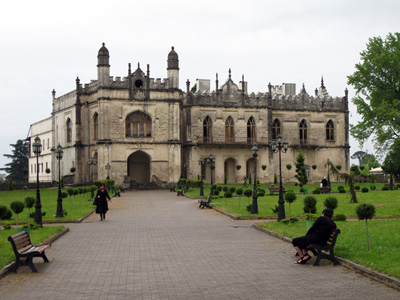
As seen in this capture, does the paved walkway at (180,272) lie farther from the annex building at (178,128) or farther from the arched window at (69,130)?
the arched window at (69,130)

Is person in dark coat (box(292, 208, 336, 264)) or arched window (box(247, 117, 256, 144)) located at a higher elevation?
arched window (box(247, 117, 256, 144))

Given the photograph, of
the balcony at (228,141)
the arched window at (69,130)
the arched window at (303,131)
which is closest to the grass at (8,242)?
the balcony at (228,141)

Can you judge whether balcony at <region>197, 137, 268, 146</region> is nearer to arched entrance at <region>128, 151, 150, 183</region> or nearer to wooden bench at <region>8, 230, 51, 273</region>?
arched entrance at <region>128, 151, 150, 183</region>

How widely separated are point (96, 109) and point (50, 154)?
48.8 feet

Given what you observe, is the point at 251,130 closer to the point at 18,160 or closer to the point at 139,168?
the point at 139,168

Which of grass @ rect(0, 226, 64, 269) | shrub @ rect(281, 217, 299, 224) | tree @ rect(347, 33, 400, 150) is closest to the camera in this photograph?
grass @ rect(0, 226, 64, 269)

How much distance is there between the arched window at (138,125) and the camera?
54.9 m

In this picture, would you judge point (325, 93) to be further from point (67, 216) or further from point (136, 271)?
point (136, 271)

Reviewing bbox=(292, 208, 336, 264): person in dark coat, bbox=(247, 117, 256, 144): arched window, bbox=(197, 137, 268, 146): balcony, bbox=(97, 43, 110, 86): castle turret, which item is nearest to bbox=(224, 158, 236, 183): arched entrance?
bbox=(197, 137, 268, 146): balcony

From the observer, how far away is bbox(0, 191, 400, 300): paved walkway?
955 cm

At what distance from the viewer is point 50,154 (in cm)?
6694

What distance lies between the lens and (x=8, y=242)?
15.7 metres

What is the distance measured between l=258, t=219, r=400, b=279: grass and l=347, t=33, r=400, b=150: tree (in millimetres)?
29733

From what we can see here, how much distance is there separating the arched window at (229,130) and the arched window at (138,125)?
8.79m
